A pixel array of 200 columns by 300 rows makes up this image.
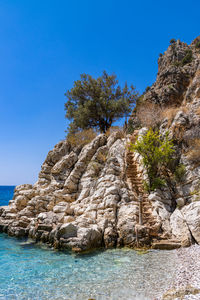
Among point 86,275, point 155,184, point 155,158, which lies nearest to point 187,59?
point 155,158

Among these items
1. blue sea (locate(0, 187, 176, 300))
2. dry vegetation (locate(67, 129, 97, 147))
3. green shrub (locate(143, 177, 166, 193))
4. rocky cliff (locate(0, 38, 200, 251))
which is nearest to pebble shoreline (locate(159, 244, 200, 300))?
blue sea (locate(0, 187, 176, 300))

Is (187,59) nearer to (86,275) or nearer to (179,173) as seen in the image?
(179,173)

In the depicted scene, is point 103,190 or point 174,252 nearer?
point 174,252

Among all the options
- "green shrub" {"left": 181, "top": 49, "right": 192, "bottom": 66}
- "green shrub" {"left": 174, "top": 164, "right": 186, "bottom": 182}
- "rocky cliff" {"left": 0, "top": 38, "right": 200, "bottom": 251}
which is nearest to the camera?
"rocky cliff" {"left": 0, "top": 38, "right": 200, "bottom": 251}

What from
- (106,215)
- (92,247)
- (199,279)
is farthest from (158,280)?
(106,215)

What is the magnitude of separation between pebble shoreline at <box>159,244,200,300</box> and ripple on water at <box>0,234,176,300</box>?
323 mm

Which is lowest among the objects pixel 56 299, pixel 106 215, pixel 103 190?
pixel 56 299

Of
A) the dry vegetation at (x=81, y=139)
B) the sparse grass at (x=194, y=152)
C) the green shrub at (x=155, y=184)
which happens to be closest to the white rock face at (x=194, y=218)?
the green shrub at (x=155, y=184)

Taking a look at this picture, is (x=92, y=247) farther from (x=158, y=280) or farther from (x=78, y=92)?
(x=78, y=92)

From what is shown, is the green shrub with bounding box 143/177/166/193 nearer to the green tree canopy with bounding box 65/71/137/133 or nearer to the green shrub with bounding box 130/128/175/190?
the green shrub with bounding box 130/128/175/190

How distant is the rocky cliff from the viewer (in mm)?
11305

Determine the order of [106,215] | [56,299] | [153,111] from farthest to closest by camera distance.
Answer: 1. [153,111]
2. [106,215]
3. [56,299]

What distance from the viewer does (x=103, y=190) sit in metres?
15.2

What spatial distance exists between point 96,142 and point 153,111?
8925mm
